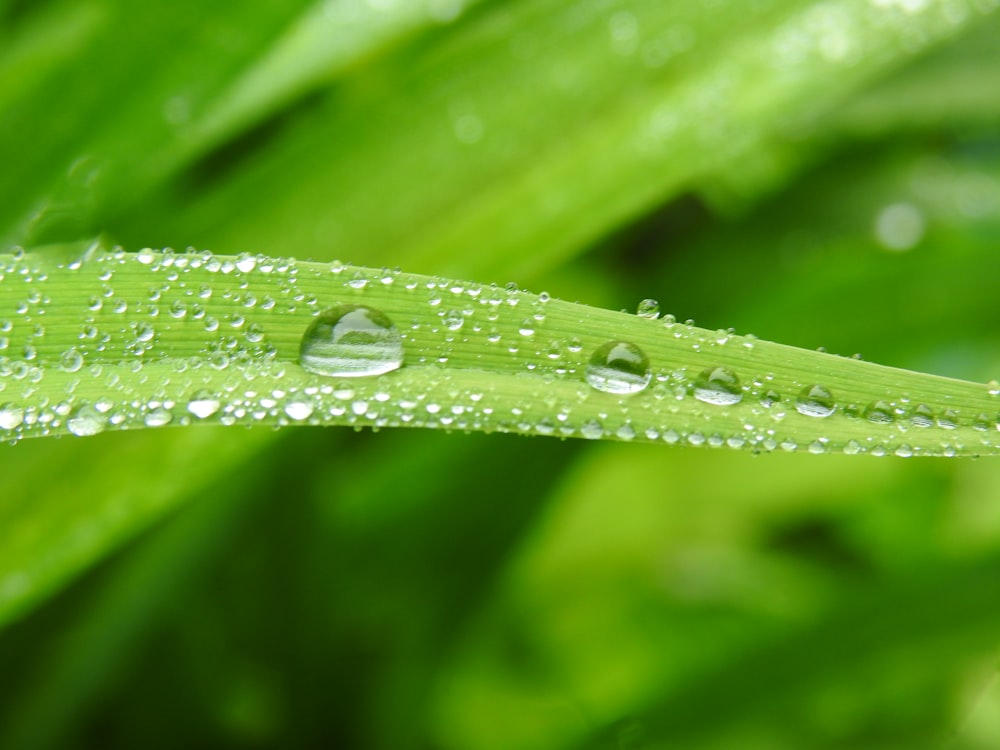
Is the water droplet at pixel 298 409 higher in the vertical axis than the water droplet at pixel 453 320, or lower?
lower

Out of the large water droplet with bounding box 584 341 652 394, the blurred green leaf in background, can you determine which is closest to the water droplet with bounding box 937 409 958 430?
the large water droplet with bounding box 584 341 652 394

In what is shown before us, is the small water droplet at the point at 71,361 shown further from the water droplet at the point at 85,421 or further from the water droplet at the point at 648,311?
the water droplet at the point at 648,311

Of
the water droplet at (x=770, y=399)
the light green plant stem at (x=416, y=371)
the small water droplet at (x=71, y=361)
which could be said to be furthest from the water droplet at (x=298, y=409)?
the water droplet at (x=770, y=399)

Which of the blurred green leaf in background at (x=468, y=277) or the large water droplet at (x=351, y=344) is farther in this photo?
the blurred green leaf in background at (x=468, y=277)

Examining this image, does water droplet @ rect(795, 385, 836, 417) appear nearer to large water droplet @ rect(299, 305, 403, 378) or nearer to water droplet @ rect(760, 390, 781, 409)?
water droplet @ rect(760, 390, 781, 409)

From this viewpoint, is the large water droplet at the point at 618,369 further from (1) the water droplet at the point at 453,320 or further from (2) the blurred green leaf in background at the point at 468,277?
(2) the blurred green leaf in background at the point at 468,277

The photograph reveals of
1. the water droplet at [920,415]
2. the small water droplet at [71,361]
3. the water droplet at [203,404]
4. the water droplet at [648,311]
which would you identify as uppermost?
the water droplet at [648,311]

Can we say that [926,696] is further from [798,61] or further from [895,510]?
[798,61]
